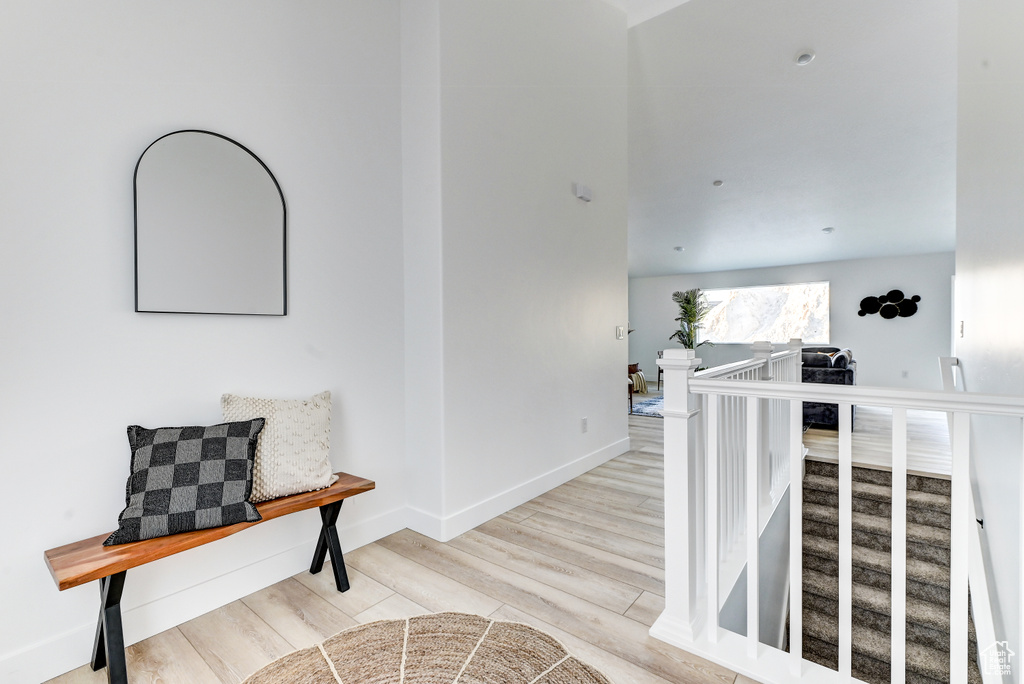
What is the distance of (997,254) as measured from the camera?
1928 millimetres

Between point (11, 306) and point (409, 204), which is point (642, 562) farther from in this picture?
point (11, 306)

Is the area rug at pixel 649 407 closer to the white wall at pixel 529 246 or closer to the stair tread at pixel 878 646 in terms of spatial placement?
the white wall at pixel 529 246

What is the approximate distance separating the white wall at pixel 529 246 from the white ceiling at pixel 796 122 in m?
0.89

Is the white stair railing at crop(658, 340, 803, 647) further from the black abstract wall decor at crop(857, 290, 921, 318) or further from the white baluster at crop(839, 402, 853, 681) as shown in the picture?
the black abstract wall decor at crop(857, 290, 921, 318)

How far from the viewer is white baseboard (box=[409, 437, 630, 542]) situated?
2.41 meters

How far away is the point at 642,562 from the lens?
217cm

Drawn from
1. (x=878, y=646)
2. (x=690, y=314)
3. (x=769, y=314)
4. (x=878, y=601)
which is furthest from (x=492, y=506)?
(x=769, y=314)

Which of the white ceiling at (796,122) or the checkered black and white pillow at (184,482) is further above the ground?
the white ceiling at (796,122)

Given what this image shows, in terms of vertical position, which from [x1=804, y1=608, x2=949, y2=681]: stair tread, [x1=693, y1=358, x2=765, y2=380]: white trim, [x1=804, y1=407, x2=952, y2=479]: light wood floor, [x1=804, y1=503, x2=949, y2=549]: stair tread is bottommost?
[x1=804, y1=608, x2=949, y2=681]: stair tread

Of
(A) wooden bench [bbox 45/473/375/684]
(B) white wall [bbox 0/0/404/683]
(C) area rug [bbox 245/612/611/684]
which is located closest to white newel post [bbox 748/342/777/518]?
(C) area rug [bbox 245/612/611/684]

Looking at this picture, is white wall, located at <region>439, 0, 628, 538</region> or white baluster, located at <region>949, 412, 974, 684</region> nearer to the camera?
white baluster, located at <region>949, 412, 974, 684</region>

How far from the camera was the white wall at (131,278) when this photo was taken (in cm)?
144

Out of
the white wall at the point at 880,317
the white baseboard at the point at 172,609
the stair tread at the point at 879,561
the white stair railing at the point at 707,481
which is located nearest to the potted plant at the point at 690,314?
the white wall at the point at 880,317

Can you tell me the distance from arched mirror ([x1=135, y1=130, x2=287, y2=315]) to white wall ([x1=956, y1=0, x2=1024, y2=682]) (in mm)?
2722
